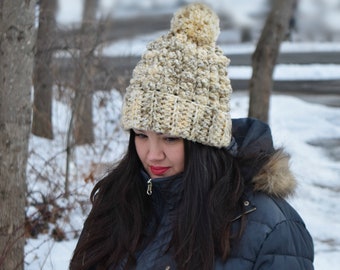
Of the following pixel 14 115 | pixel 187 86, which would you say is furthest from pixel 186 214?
pixel 14 115

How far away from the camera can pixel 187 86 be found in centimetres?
234

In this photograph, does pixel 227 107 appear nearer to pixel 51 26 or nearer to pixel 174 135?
pixel 174 135

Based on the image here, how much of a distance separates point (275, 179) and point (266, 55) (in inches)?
227

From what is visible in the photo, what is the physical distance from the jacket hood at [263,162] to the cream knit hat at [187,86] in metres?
0.10

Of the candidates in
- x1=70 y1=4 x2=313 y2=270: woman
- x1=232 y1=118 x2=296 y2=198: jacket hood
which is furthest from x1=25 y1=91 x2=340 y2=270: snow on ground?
x1=70 y1=4 x2=313 y2=270: woman

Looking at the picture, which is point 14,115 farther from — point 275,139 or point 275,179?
point 275,139

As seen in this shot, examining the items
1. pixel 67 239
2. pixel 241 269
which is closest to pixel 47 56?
pixel 67 239

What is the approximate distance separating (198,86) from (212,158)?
0.24m

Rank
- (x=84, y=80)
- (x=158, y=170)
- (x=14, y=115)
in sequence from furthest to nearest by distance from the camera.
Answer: (x=84, y=80) < (x=14, y=115) < (x=158, y=170)

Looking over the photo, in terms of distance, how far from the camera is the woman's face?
235 centimetres

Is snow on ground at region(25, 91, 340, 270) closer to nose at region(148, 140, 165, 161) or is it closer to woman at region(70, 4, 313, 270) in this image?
woman at region(70, 4, 313, 270)

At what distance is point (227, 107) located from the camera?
241 cm

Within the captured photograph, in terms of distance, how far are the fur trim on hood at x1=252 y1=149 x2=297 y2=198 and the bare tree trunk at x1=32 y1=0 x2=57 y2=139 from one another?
4.53m

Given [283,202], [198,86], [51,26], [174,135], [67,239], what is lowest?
[67,239]
